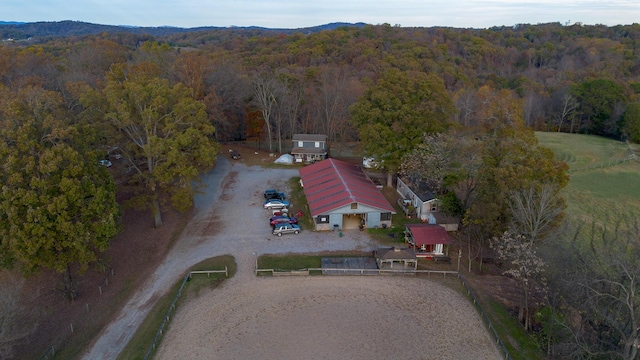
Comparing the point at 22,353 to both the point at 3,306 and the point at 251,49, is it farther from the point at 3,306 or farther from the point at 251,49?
the point at 251,49

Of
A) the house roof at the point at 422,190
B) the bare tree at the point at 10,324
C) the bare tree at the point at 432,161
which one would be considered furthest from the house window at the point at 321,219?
the bare tree at the point at 10,324

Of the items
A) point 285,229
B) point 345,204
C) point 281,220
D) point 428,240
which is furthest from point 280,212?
point 428,240

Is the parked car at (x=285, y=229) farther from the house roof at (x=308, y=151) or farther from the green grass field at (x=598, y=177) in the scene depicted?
the green grass field at (x=598, y=177)

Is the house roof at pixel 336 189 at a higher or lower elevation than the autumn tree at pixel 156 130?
lower

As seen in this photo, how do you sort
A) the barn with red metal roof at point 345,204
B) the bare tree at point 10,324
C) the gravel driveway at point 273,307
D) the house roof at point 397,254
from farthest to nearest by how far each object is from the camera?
the barn with red metal roof at point 345,204 < the house roof at point 397,254 < the gravel driveway at point 273,307 < the bare tree at point 10,324

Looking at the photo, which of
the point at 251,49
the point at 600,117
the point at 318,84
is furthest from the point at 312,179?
the point at 251,49

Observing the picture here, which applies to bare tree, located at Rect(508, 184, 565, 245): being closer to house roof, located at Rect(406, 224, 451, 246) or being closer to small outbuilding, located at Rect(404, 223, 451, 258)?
house roof, located at Rect(406, 224, 451, 246)

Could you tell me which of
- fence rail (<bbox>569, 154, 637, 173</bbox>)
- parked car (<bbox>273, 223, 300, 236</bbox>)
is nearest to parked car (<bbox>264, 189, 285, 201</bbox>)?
parked car (<bbox>273, 223, 300, 236</bbox>)
